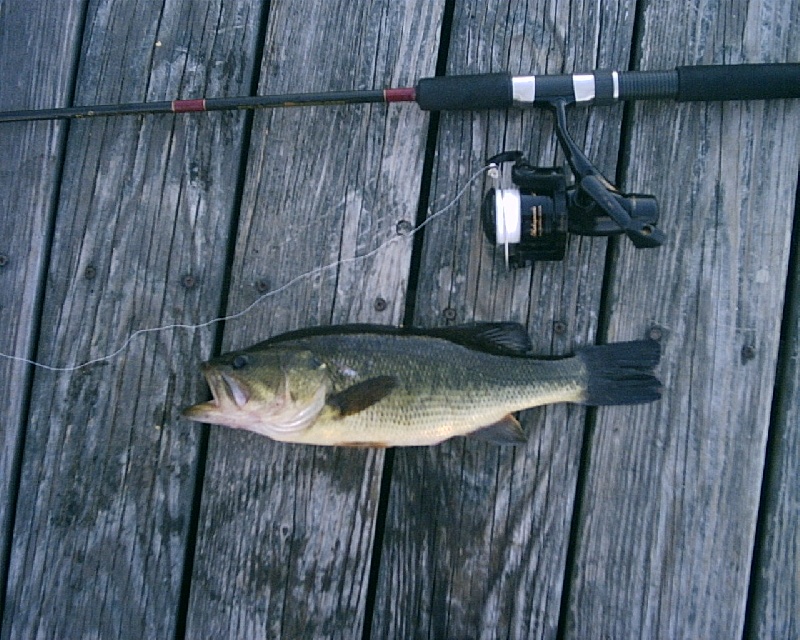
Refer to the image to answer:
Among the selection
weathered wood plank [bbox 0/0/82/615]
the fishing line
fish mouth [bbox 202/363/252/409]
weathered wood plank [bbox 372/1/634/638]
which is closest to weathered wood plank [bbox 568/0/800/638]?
weathered wood plank [bbox 372/1/634/638]

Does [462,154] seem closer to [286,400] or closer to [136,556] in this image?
[286,400]

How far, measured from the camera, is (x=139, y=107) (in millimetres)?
2592

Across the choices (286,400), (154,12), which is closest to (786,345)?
(286,400)

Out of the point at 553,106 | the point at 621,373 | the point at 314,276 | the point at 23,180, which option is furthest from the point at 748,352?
the point at 23,180

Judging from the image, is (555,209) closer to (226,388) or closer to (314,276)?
(314,276)

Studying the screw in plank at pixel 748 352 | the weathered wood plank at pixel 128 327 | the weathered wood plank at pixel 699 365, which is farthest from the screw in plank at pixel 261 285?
the screw in plank at pixel 748 352

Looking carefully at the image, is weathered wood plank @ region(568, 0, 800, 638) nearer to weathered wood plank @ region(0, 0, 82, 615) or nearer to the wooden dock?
the wooden dock

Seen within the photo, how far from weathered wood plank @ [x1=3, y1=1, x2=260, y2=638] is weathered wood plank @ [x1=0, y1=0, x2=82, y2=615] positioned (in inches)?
2.7

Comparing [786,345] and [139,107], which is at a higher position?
[139,107]

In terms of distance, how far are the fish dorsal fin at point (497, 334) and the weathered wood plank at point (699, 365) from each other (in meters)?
0.41

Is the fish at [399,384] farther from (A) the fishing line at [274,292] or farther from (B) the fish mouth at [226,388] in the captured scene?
(A) the fishing line at [274,292]

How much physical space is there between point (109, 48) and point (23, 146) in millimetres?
561

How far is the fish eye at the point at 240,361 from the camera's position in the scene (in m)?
2.36

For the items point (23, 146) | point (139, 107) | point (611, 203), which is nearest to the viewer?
point (611, 203)
